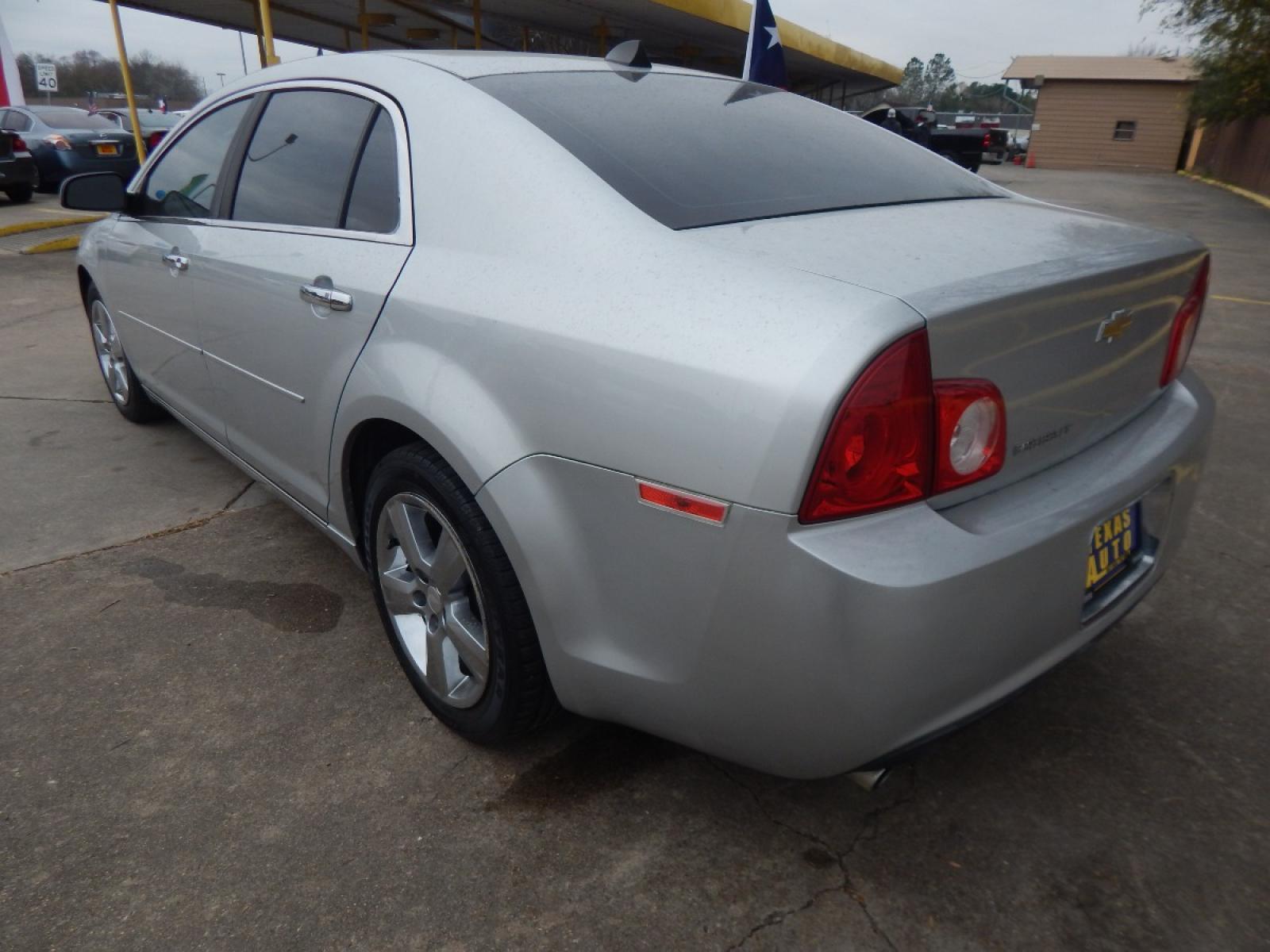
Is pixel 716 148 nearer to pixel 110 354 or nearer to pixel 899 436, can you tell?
pixel 899 436

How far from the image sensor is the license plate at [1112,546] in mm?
1736

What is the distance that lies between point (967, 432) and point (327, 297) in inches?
58.8

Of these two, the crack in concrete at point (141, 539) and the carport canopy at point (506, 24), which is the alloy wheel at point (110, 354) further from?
the carport canopy at point (506, 24)

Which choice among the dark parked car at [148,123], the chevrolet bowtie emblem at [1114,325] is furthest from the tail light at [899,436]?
the dark parked car at [148,123]

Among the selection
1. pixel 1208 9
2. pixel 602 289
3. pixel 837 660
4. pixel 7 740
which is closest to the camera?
pixel 837 660

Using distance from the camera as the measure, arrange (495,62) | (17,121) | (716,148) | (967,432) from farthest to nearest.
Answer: (17,121) → (495,62) → (716,148) → (967,432)

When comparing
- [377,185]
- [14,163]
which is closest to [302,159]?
[377,185]

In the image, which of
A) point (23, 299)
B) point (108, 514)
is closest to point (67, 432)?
point (108, 514)

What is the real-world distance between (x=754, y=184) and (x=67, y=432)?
3.79m

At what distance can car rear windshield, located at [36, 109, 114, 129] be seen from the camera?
14141 millimetres

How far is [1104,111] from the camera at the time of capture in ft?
115

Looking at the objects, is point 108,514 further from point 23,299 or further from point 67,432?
point 23,299

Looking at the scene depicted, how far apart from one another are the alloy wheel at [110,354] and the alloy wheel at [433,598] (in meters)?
2.51

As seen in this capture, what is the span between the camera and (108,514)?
11.4 feet
